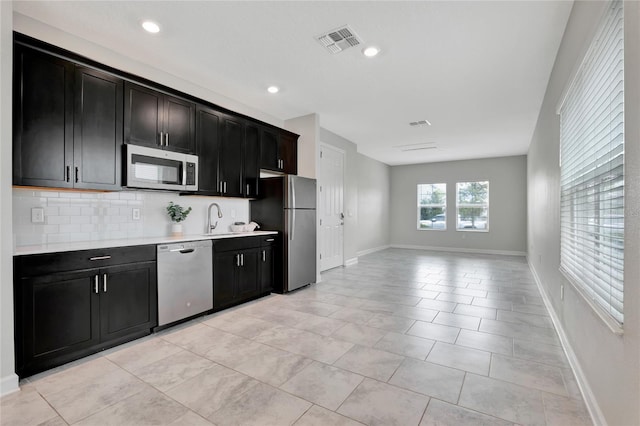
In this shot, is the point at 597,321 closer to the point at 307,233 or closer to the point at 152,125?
the point at 307,233

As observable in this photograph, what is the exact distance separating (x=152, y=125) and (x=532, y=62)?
13.3 feet

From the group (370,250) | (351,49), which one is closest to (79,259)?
(351,49)

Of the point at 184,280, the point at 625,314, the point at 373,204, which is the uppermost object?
the point at 373,204

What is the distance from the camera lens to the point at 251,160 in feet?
14.3

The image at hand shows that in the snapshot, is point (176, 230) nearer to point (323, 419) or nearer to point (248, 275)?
point (248, 275)

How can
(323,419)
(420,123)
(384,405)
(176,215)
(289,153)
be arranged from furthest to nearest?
1. (420,123)
2. (289,153)
3. (176,215)
4. (384,405)
5. (323,419)

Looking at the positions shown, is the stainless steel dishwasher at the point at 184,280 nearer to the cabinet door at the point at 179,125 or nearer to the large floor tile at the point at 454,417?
the cabinet door at the point at 179,125

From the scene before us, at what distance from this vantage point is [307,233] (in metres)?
4.78

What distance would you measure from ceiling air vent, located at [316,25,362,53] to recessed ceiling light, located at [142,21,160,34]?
55.2 inches

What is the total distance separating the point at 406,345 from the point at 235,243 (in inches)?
89.7

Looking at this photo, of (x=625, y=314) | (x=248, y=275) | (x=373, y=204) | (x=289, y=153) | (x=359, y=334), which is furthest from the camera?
(x=373, y=204)

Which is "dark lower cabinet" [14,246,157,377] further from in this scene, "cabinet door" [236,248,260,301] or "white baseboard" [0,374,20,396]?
"cabinet door" [236,248,260,301]

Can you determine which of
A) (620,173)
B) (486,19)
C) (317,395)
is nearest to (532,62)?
(486,19)

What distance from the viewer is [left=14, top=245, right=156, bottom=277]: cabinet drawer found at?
215cm
